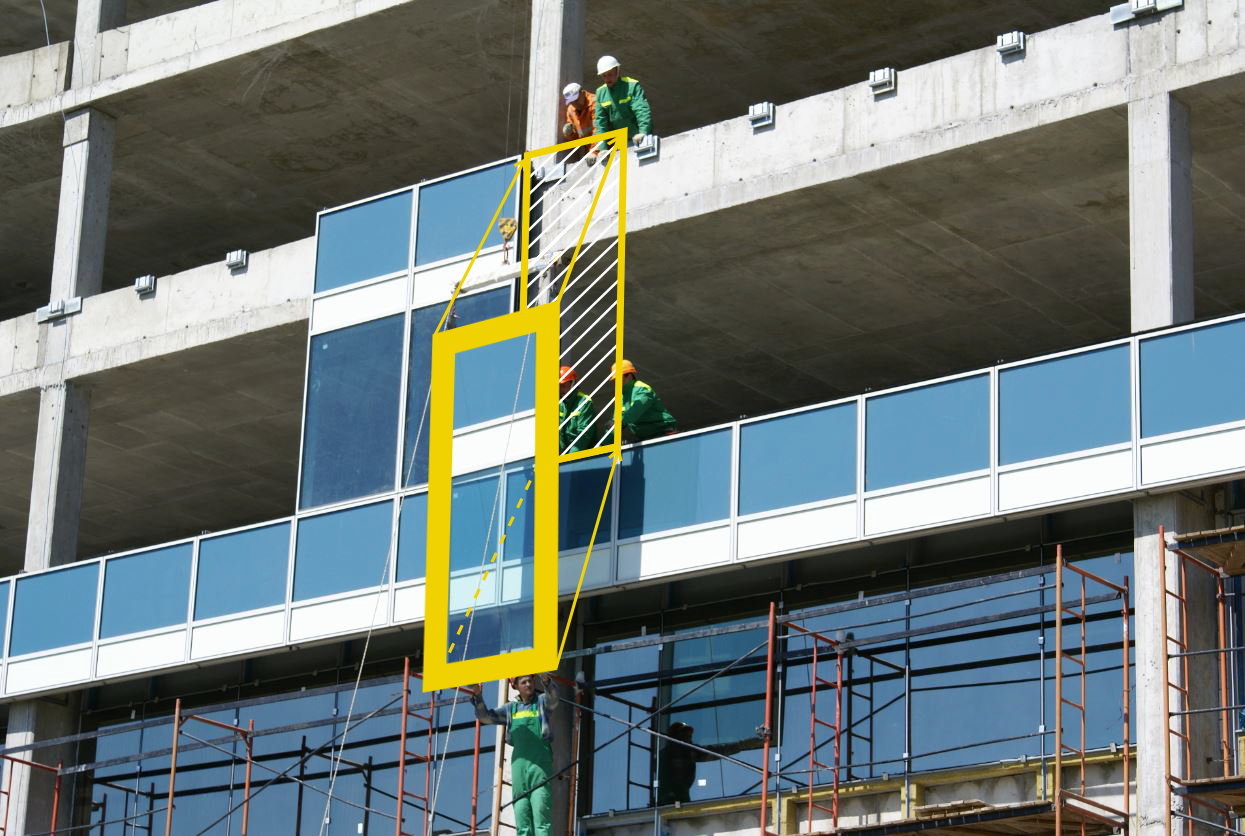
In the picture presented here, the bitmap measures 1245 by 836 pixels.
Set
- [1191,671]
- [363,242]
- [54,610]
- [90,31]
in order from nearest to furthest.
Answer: [1191,671] → [363,242] → [54,610] → [90,31]

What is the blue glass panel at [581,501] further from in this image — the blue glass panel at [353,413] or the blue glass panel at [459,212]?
the blue glass panel at [459,212]

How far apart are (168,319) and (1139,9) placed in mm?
12510

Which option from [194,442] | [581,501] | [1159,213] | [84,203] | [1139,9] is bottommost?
[581,501]

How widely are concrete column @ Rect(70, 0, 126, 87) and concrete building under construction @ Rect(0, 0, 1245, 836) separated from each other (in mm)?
91

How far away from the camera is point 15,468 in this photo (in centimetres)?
3541

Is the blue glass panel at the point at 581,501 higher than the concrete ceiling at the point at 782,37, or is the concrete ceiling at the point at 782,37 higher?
the concrete ceiling at the point at 782,37

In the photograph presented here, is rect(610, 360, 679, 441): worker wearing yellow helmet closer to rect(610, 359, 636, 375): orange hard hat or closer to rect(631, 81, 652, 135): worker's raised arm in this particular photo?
rect(610, 359, 636, 375): orange hard hat

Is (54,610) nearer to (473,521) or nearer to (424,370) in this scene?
(424,370)

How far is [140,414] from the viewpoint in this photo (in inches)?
1305

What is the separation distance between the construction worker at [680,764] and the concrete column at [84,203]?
415 inches

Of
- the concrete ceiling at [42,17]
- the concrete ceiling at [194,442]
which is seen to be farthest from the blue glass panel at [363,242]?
the concrete ceiling at [42,17]

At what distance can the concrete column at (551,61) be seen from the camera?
93.9 ft

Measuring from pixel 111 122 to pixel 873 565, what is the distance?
1245 cm

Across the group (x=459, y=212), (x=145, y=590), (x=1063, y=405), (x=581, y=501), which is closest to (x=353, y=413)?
(x=459, y=212)
